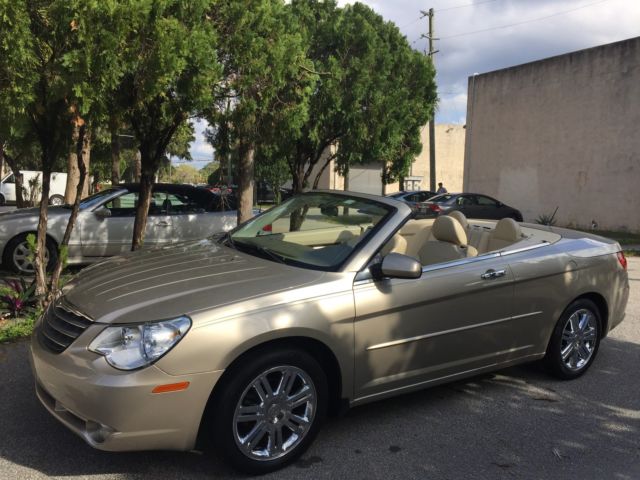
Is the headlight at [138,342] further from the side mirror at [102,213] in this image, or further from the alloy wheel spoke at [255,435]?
Answer: the side mirror at [102,213]

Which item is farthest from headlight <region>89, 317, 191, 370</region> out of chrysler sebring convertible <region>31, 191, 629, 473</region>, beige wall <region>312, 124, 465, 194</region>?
beige wall <region>312, 124, 465, 194</region>

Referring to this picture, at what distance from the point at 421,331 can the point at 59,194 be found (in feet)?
91.7

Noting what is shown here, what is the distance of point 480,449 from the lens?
3465 mm

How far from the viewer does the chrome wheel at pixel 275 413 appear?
3.03 meters

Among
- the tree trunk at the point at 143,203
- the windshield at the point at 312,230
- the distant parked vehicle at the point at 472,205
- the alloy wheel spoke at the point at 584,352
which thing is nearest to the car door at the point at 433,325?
the windshield at the point at 312,230

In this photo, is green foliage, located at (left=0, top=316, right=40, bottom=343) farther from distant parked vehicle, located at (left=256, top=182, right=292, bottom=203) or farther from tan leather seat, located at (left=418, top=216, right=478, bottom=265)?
distant parked vehicle, located at (left=256, top=182, right=292, bottom=203)

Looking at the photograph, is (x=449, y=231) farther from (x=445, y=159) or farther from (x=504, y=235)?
(x=445, y=159)

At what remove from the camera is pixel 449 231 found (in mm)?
4422

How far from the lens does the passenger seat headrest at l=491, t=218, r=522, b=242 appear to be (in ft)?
15.3

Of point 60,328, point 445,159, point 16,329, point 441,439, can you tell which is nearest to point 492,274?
point 441,439

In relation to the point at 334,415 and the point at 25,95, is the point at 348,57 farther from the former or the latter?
the point at 334,415

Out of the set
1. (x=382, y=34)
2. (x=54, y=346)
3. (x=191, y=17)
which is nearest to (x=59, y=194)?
(x=382, y=34)

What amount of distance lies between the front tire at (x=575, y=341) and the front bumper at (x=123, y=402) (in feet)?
9.46

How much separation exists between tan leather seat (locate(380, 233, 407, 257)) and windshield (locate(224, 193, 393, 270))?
15 cm
